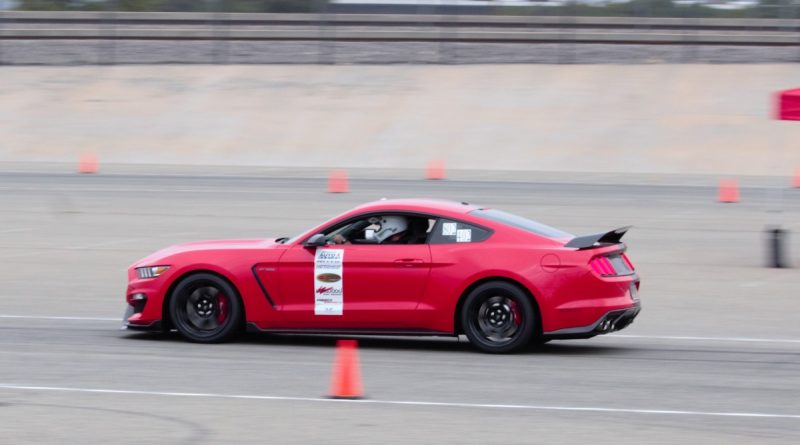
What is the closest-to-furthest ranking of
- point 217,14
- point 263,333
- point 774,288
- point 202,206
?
point 263,333
point 774,288
point 202,206
point 217,14

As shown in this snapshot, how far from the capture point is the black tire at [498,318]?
996cm

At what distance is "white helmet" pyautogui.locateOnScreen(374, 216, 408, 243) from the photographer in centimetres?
1041

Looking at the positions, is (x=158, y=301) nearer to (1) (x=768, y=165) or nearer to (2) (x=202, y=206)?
(2) (x=202, y=206)

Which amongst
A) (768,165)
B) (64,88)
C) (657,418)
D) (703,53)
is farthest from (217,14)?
(657,418)

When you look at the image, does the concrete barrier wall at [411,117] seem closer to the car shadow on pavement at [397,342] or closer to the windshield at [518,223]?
the car shadow on pavement at [397,342]

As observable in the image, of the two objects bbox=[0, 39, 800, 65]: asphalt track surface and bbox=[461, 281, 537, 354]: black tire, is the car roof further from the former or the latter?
bbox=[0, 39, 800, 65]: asphalt track surface

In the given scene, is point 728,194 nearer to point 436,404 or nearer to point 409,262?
point 409,262

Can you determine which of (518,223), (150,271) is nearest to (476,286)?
(518,223)

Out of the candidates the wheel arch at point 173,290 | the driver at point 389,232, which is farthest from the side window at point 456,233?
the wheel arch at point 173,290

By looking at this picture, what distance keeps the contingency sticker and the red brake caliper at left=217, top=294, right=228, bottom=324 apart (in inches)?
32.4

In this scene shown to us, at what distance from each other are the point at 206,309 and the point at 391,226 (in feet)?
5.82

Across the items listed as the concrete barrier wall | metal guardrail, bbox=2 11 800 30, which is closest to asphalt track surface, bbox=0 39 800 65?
the concrete barrier wall

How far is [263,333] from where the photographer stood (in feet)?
36.2

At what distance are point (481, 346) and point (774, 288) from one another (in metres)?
5.95
